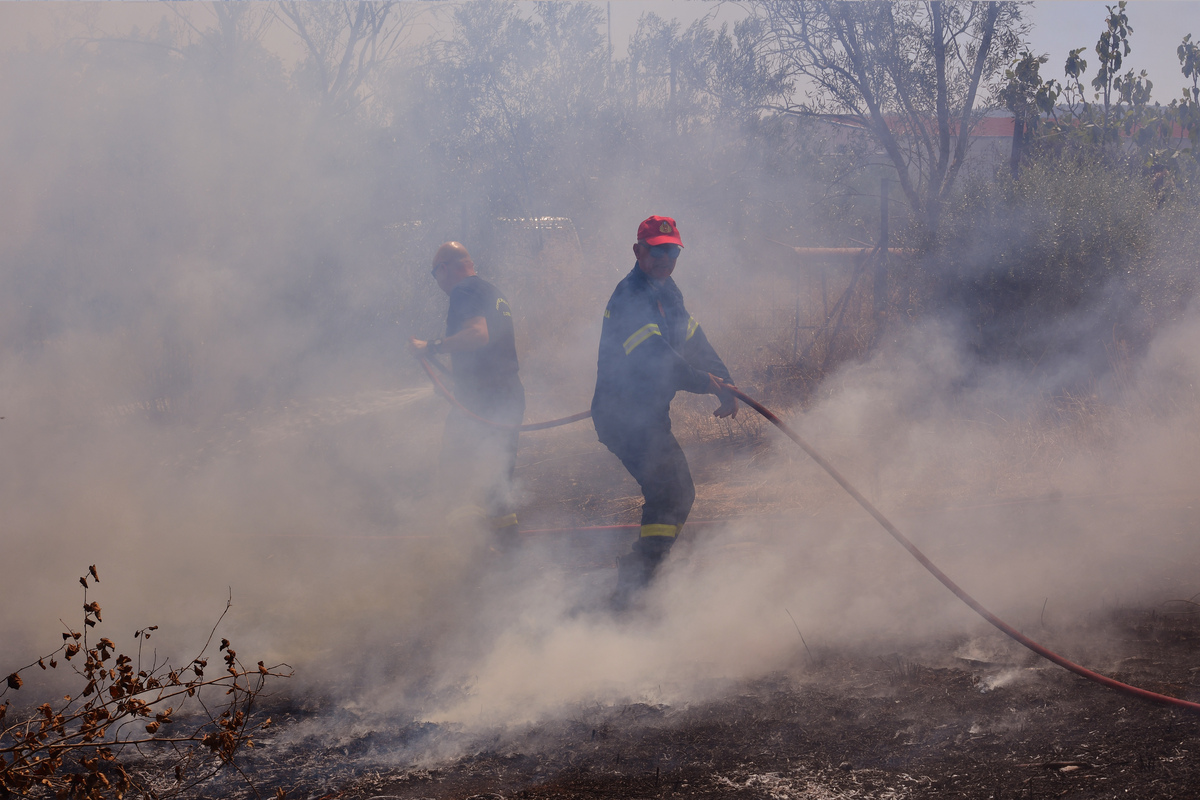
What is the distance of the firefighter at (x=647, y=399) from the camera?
3.30m

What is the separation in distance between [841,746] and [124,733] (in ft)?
7.82

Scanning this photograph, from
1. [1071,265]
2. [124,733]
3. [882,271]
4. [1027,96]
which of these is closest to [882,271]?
[882,271]

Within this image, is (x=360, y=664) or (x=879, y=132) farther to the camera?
(x=879, y=132)

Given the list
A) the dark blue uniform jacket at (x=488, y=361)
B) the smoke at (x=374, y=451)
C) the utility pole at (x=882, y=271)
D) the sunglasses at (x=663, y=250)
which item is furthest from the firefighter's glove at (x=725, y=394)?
the utility pole at (x=882, y=271)

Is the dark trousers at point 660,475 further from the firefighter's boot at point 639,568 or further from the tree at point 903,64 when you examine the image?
the tree at point 903,64

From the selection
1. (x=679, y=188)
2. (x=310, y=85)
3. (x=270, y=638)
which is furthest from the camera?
(x=679, y=188)

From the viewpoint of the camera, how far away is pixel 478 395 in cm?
429

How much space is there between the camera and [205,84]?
602 centimetres

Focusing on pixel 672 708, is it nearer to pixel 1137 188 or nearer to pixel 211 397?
pixel 211 397

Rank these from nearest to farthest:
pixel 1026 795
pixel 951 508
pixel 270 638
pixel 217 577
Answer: pixel 1026 795 → pixel 270 638 → pixel 217 577 → pixel 951 508

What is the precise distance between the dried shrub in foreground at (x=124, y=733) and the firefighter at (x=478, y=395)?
4.59ft

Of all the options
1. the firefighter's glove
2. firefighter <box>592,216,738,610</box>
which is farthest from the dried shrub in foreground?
the firefighter's glove

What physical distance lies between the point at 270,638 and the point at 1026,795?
2.84 meters

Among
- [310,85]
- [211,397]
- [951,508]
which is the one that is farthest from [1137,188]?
[310,85]
